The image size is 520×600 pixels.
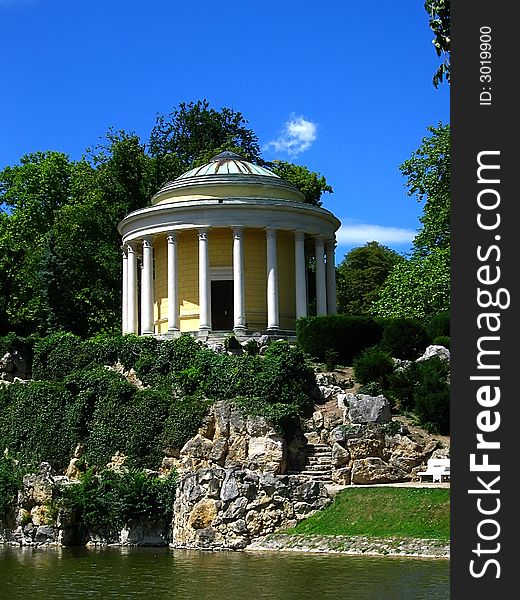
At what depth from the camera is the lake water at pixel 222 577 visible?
61.4 ft

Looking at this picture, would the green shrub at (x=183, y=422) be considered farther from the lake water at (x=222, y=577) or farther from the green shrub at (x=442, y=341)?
the green shrub at (x=442, y=341)

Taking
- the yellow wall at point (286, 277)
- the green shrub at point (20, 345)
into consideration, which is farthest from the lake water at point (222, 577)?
the yellow wall at point (286, 277)

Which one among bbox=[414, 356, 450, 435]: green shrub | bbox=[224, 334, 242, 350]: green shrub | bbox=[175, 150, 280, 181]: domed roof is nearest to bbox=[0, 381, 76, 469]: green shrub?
bbox=[224, 334, 242, 350]: green shrub

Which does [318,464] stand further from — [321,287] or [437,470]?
[321,287]

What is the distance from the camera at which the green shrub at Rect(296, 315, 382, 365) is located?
3681 cm

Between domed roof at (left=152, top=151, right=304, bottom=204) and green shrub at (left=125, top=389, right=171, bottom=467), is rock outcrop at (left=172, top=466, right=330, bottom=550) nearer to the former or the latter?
green shrub at (left=125, top=389, right=171, bottom=467)

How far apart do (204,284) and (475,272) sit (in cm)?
3061

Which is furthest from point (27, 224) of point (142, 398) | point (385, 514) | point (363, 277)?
point (385, 514)

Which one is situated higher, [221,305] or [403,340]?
[221,305]

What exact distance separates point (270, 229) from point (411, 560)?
21635mm

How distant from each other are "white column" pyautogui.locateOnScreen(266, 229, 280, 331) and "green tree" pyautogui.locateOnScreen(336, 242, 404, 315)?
22778mm

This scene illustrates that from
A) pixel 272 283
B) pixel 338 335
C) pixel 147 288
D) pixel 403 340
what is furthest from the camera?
pixel 147 288

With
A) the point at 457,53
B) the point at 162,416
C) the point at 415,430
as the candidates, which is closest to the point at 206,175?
the point at 162,416

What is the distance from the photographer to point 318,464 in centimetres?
3103
